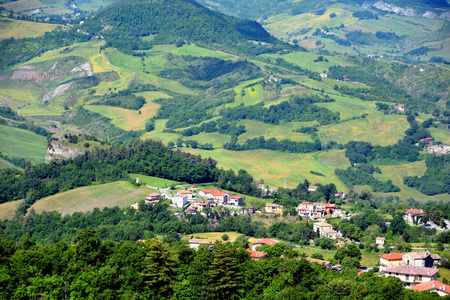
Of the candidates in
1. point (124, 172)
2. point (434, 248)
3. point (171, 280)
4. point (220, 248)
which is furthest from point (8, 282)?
point (124, 172)

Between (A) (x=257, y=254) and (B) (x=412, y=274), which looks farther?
(A) (x=257, y=254)

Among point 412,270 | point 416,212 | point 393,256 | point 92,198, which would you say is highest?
point 412,270

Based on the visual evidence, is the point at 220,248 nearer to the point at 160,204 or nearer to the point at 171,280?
the point at 171,280

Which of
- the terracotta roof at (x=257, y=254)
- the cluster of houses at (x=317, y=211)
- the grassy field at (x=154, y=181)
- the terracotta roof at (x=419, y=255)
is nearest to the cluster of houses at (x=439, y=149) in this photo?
the cluster of houses at (x=317, y=211)

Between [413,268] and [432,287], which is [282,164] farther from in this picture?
[432,287]

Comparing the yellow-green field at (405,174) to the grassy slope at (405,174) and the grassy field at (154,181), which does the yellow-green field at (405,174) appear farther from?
the grassy field at (154,181)

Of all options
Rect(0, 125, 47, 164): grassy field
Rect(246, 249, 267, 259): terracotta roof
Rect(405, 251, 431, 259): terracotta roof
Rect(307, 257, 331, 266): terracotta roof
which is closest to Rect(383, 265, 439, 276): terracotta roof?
Rect(405, 251, 431, 259): terracotta roof

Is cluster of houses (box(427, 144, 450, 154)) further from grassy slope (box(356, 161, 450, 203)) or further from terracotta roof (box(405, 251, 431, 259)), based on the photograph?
terracotta roof (box(405, 251, 431, 259))

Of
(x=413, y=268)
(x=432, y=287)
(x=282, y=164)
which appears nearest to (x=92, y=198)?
(x=413, y=268)
